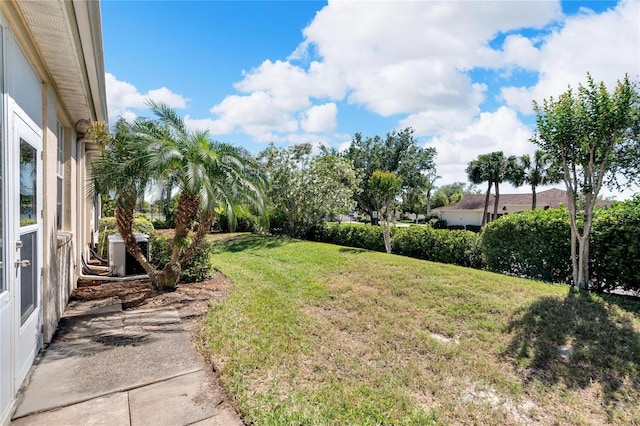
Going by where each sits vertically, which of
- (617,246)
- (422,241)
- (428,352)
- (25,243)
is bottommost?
(428,352)

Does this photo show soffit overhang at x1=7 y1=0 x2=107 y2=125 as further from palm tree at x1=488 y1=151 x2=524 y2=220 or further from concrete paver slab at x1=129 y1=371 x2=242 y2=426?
palm tree at x1=488 y1=151 x2=524 y2=220

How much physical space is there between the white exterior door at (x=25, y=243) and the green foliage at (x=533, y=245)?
8.90 meters

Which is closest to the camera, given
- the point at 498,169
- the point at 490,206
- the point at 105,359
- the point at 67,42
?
the point at 67,42

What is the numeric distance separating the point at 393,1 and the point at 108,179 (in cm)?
695

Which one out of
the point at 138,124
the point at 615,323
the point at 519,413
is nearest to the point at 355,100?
the point at 138,124

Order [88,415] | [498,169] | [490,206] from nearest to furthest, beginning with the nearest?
[88,415] → [498,169] → [490,206]

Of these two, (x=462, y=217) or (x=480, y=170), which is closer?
(x=480, y=170)

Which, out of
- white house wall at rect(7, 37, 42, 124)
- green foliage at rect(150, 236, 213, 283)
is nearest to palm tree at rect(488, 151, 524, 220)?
green foliage at rect(150, 236, 213, 283)

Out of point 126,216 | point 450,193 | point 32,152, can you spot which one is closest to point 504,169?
point 126,216

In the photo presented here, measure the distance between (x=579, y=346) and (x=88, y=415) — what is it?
5817 millimetres

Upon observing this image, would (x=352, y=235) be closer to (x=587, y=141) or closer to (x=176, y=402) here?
(x=587, y=141)

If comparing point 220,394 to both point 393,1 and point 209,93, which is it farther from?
point 209,93

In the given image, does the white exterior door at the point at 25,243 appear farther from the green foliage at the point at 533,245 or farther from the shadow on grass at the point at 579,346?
the green foliage at the point at 533,245

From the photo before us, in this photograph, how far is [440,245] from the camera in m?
10.6
